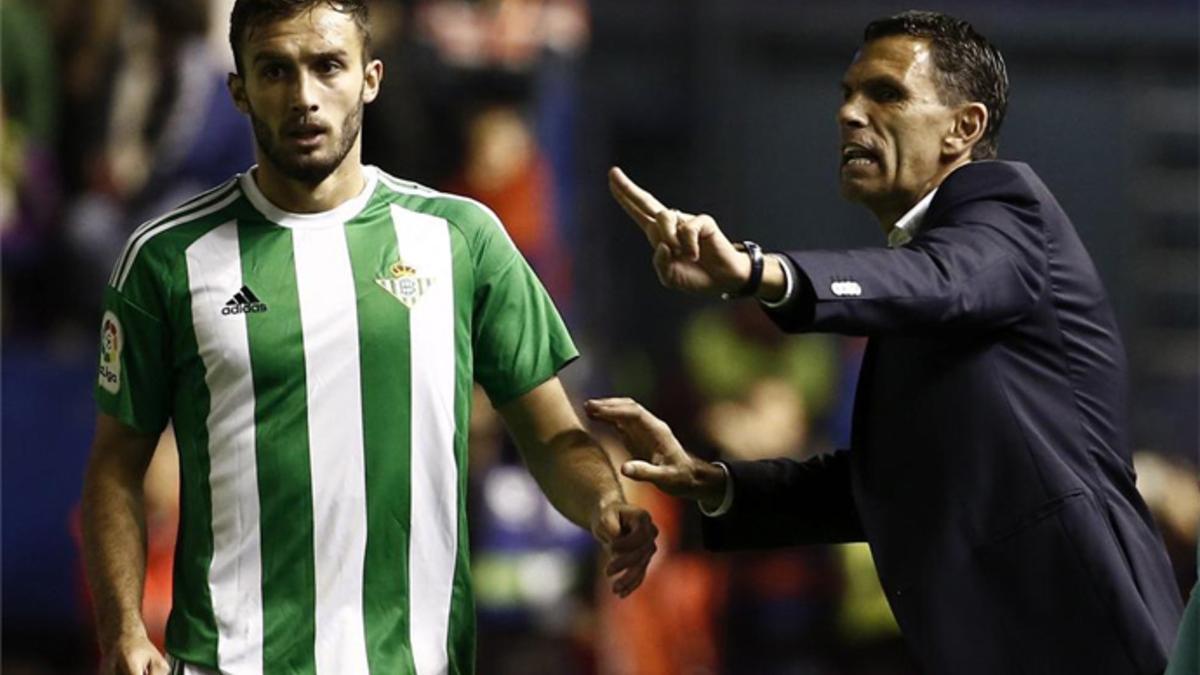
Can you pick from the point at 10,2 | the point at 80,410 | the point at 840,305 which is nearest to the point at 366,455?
the point at 840,305

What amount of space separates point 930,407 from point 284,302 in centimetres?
117

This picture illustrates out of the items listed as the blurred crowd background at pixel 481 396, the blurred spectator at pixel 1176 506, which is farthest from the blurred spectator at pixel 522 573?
the blurred spectator at pixel 1176 506

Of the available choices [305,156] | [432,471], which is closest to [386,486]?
[432,471]

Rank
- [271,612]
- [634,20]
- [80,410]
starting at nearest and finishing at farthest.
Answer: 1. [271,612]
2. [80,410]
3. [634,20]

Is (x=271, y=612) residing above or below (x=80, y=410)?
above

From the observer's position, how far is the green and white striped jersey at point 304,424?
4.42m

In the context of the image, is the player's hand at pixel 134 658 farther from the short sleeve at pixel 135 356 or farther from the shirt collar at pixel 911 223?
the shirt collar at pixel 911 223

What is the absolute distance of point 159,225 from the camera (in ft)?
14.9

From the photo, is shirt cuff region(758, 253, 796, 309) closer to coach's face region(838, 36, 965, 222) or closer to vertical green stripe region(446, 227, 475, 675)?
coach's face region(838, 36, 965, 222)

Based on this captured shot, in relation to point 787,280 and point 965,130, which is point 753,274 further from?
point 965,130

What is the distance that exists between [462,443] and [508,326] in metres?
0.24

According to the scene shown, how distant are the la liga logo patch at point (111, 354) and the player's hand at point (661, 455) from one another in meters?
0.87

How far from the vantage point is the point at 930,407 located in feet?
14.5

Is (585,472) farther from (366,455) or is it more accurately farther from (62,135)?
(62,135)
